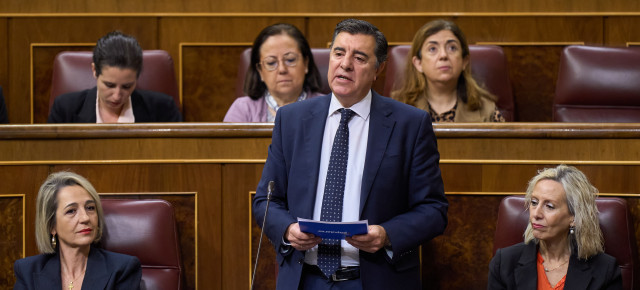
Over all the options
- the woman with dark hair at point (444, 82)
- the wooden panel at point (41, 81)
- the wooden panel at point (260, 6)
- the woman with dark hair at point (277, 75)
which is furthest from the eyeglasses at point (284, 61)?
the wooden panel at point (41, 81)

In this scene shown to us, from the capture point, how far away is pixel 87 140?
1.37 m

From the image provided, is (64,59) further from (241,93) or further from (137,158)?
(137,158)

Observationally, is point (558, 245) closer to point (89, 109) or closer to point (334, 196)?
point (334, 196)

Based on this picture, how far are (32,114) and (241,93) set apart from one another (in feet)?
1.83

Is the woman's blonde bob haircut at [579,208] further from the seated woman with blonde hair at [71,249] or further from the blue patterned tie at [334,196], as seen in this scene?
the seated woman with blonde hair at [71,249]

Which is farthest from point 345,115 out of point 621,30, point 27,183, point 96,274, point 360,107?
point 621,30

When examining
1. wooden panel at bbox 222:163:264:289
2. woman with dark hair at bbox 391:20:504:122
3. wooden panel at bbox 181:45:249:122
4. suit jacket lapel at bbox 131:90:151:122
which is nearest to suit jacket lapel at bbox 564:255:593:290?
wooden panel at bbox 222:163:264:289

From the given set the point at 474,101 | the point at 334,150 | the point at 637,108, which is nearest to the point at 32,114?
the point at 474,101

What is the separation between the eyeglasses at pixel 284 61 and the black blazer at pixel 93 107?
238 millimetres

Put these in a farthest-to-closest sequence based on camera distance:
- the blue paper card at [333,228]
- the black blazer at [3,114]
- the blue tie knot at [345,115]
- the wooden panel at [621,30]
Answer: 1. the wooden panel at [621,30]
2. the black blazer at [3,114]
3. the blue tie knot at [345,115]
4. the blue paper card at [333,228]

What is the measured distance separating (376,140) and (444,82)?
755mm

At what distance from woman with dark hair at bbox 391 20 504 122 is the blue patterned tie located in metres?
0.72

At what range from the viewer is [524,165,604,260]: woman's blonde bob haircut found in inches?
46.8

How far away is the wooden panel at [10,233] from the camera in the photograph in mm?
1348
